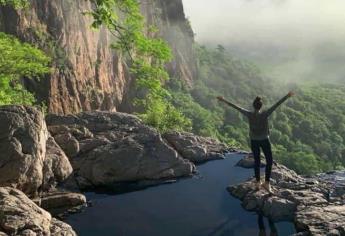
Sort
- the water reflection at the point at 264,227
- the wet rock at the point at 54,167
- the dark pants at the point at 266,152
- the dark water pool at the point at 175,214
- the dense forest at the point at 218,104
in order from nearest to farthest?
the water reflection at the point at 264,227
the dark water pool at the point at 175,214
the dark pants at the point at 266,152
the wet rock at the point at 54,167
the dense forest at the point at 218,104

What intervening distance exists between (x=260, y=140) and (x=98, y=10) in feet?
20.0

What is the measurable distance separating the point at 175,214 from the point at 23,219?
3.93 meters

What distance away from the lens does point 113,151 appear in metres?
13.9

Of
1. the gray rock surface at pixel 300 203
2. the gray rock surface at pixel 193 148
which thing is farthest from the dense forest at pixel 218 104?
the gray rock surface at pixel 300 203

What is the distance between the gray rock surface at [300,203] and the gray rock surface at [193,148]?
274 cm

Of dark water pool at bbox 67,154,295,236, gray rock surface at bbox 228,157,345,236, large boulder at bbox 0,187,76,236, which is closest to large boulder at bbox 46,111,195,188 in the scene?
dark water pool at bbox 67,154,295,236

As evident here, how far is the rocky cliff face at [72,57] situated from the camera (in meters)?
48.8

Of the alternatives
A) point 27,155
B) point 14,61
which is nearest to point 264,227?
point 27,155

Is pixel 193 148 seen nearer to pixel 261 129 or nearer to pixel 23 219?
pixel 261 129

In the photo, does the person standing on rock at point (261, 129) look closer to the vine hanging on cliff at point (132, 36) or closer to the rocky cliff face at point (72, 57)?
the vine hanging on cliff at point (132, 36)

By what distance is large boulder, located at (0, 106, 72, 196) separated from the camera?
36.7ft

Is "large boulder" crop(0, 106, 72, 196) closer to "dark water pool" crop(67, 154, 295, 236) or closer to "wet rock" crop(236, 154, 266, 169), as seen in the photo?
"dark water pool" crop(67, 154, 295, 236)

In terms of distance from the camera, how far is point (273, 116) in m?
122

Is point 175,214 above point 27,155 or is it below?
below
